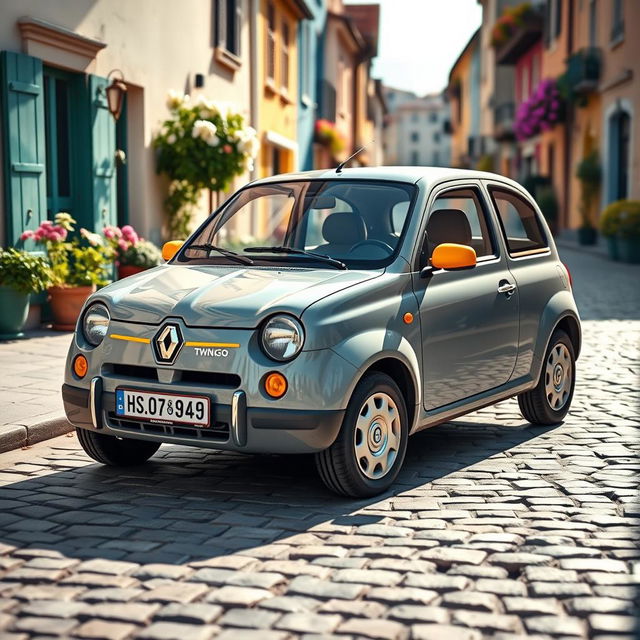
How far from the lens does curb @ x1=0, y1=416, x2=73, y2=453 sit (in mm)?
6312

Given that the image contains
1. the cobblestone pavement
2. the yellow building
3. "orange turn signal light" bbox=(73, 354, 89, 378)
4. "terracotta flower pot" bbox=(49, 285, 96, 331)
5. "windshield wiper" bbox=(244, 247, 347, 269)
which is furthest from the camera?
the yellow building

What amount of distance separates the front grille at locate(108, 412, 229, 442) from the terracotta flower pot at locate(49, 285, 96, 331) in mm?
5814

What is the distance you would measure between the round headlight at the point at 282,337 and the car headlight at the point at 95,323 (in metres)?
0.90

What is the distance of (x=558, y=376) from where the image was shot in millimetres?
7145

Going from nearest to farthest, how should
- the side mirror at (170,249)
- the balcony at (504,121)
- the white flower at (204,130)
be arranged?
the side mirror at (170,249) < the white flower at (204,130) < the balcony at (504,121)

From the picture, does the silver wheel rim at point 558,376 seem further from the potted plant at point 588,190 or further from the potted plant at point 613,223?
the potted plant at point 588,190

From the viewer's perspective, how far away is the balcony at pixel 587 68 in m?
28.5

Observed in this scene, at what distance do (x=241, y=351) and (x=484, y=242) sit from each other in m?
2.16

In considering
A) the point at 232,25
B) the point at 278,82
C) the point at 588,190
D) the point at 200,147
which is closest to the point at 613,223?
the point at 588,190

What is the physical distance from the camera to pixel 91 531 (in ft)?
15.4

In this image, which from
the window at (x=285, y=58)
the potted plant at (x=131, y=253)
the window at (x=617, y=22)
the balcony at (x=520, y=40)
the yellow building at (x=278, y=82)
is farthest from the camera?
the balcony at (x=520, y=40)

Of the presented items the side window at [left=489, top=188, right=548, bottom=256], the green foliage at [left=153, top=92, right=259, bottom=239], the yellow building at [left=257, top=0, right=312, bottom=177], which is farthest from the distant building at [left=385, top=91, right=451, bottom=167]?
the side window at [left=489, top=188, right=548, bottom=256]

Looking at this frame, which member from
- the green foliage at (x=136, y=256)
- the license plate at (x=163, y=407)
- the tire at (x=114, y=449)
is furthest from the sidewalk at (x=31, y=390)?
the green foliage at (x=136, y=256)

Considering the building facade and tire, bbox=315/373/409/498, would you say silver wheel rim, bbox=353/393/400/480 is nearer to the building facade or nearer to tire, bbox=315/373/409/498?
tire, bbox=315/373/409/498
